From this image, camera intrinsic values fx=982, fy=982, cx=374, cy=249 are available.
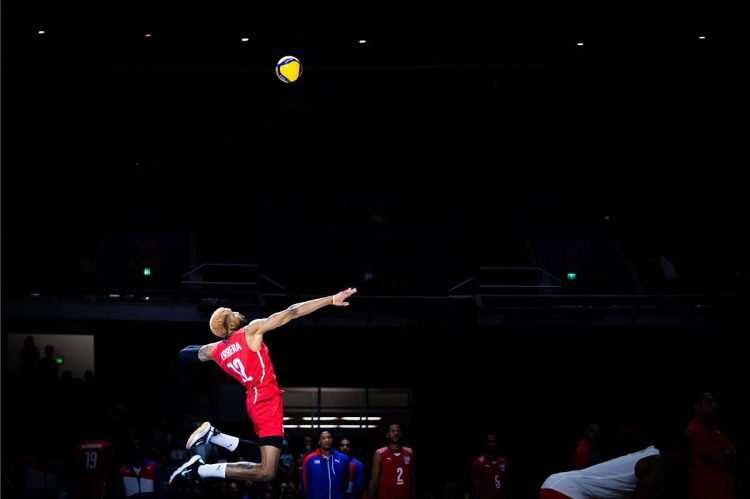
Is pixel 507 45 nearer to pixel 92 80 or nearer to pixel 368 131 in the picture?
pixel 368 131

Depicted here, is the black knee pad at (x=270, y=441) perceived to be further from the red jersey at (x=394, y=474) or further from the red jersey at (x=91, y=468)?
the red jersey at (x=91, y=468)

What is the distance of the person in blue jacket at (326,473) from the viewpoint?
43.2 ft

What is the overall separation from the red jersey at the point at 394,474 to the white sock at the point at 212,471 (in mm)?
4621

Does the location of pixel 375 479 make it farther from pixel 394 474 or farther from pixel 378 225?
pixel 378 225

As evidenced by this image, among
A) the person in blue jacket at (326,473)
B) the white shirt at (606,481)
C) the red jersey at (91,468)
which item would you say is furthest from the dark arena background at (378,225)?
the white shirt at (606,481)

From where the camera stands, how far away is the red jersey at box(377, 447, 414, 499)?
13.7 m

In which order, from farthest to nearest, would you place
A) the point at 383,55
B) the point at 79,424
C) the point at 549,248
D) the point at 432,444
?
the point at 549,248 < the point at 383,55 < the point at 432,444 < the point at 79,424

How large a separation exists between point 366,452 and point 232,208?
733cm

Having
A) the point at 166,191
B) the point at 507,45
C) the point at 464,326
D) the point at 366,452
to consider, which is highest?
the point at 507,45

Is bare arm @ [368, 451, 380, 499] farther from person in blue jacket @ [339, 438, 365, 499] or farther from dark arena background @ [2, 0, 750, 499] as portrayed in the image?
dark arena background @ [2, 0, 750, 499]

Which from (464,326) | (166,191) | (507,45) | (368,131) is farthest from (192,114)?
(464,326)

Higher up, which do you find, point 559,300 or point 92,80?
point 92,80

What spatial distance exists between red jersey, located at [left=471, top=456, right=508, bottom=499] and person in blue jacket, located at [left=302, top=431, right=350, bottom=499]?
248 cm

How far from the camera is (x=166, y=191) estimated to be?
78.1ft
